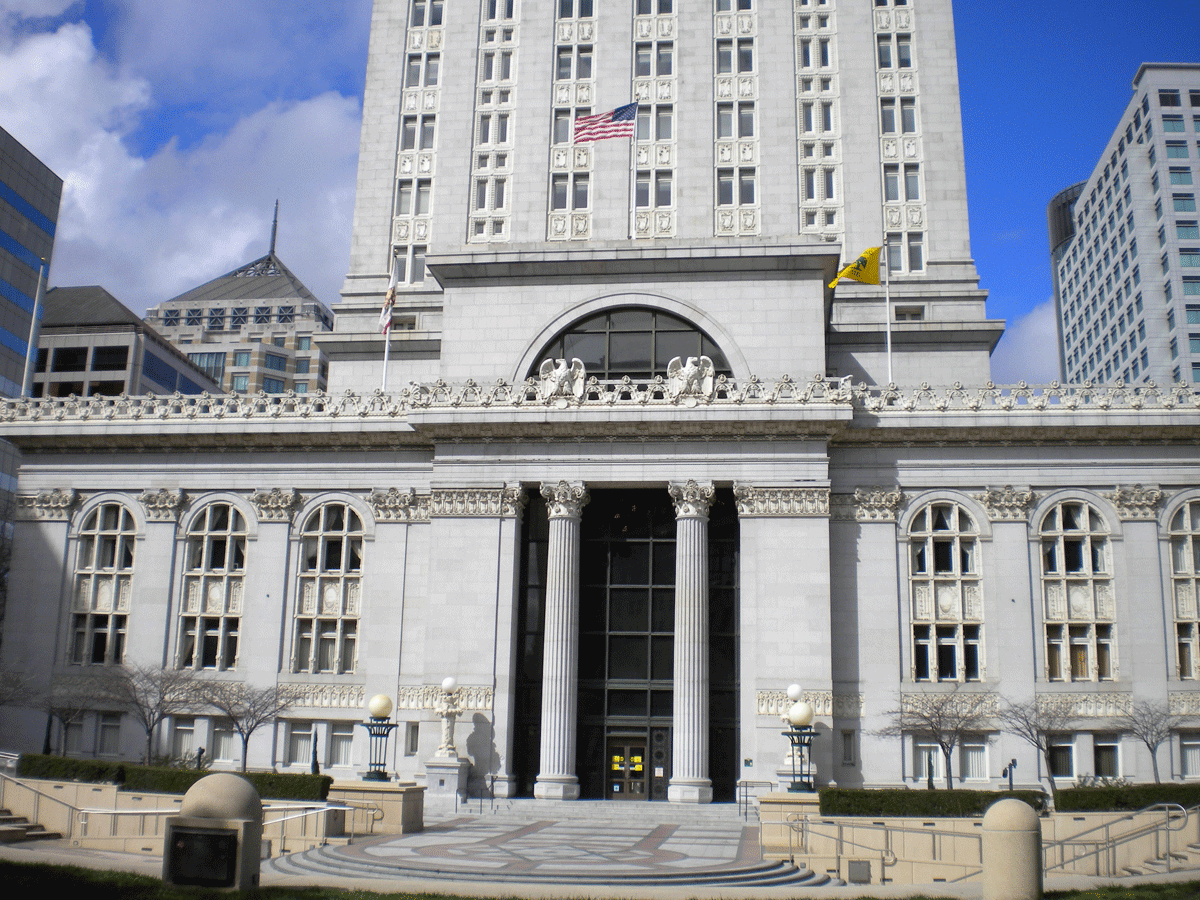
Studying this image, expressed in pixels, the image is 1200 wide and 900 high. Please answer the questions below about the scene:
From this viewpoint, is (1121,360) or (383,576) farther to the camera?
(1121,360)

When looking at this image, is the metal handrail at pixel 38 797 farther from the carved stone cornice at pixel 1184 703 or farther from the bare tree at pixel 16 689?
the carved stone cornice at pixel 1184 703

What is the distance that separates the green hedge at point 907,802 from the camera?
33438mm

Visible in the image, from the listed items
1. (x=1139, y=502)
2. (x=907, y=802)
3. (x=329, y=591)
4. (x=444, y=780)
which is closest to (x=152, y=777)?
(x=444, y=780)

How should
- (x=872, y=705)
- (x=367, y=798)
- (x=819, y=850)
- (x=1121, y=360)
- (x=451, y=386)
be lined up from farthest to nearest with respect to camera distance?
(x=1121, y=360)
(x=451, y=386)
(x=872, y=705)
(x=367, y=798)
(x=819, y=850)

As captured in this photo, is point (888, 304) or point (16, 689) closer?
point (16, 689)

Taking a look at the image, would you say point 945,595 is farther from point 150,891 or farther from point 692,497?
point 150,891

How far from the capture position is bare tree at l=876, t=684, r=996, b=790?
4247cm

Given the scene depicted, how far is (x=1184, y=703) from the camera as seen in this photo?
1720 inches

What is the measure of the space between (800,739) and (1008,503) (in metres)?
→ 14.1

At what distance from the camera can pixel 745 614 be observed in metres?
44.8

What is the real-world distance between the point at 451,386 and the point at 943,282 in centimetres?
3037

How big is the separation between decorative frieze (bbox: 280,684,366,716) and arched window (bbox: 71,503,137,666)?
8462mm

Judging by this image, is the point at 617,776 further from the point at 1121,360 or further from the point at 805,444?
the point at 1121,360

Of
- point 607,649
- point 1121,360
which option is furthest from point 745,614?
point 1121,360
